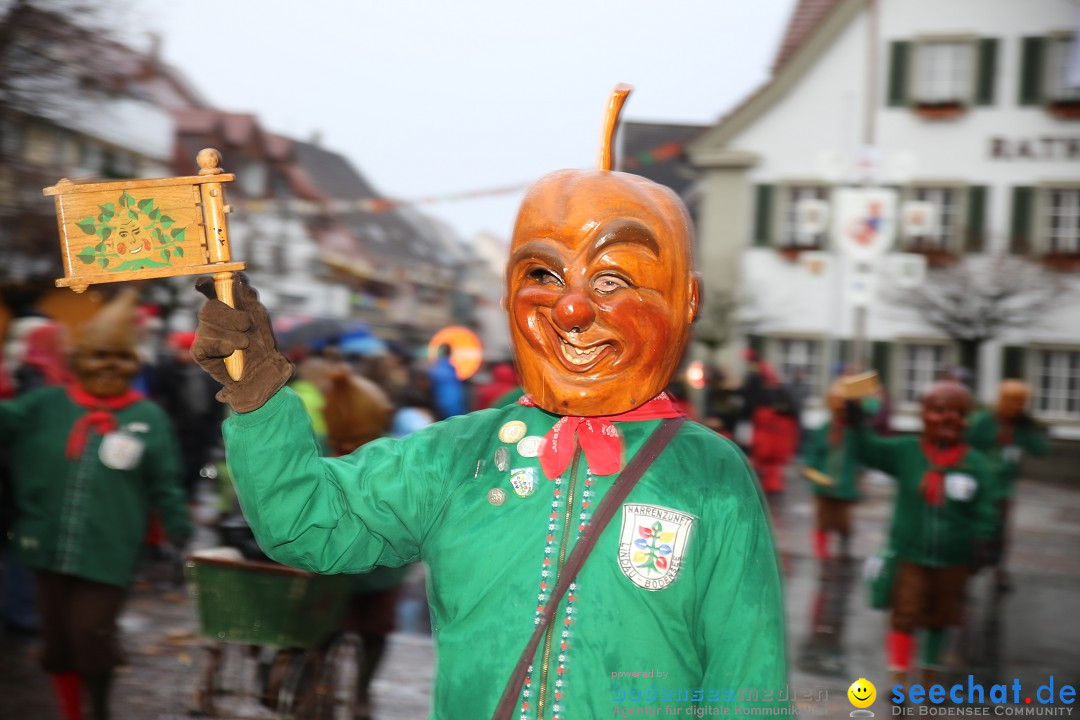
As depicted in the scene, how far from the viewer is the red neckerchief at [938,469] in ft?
20.8

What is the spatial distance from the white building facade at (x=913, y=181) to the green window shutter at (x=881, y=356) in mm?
39

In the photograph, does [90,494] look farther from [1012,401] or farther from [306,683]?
[1012,401]

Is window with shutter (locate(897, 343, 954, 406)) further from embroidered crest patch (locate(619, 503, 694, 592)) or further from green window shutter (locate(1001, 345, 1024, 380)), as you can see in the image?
embroidered crest patch (locate(619, 503, 694, 592))

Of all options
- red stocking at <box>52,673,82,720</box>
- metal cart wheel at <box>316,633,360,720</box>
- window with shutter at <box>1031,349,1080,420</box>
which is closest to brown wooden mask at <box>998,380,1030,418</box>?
metal cart wheel at <box>316,633,360,720</box>

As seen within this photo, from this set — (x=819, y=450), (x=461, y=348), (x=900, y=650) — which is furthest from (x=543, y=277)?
(x=461, y=348)

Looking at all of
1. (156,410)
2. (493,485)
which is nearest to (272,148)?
(156,410)

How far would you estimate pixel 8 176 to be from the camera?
12242 millimetres

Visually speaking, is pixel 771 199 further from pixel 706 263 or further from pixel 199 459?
pixel 199 459

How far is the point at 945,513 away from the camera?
626cm

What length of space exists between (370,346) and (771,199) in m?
12.7

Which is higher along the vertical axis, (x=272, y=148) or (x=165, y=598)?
(x=272, y=148)

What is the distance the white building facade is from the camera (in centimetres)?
2155

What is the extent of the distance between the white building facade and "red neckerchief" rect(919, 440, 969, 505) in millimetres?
14648

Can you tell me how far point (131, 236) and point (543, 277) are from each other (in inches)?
33.9
